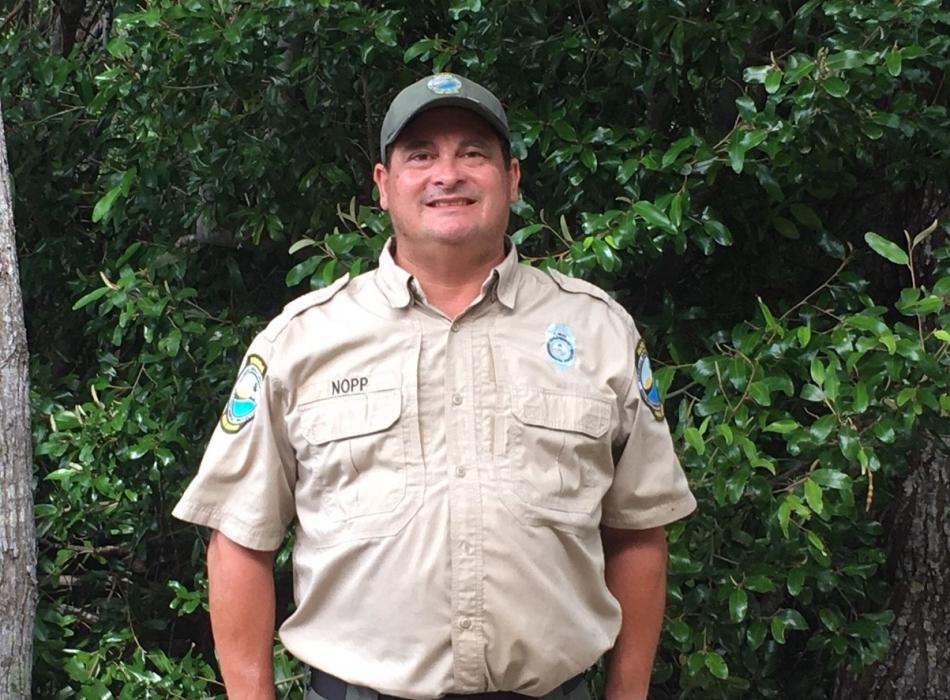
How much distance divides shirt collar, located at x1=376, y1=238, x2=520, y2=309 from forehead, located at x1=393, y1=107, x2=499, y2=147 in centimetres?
22

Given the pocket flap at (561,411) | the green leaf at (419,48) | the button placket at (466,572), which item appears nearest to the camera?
the button placket at (466,572)

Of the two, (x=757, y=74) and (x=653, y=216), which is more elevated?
(x=757, y=74)

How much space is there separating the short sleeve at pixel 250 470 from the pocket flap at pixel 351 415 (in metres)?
0.07

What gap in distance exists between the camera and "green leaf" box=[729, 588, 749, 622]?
2986 millimetres

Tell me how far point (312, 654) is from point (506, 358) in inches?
23.3

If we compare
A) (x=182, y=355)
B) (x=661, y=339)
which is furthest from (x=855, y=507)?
(x=182, y=355)

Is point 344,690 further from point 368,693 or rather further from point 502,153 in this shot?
point 502,153

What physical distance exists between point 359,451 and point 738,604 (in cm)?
133

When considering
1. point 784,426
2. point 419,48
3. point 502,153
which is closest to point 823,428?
point 784,426

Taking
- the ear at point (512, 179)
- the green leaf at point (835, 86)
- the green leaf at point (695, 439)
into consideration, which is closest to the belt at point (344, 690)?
the green leaf at point (695, 439)

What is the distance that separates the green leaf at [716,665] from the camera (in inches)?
120

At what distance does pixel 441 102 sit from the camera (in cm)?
217

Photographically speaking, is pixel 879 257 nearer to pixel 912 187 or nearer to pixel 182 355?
pixel 912 187

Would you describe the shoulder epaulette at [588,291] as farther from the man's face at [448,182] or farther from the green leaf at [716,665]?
the green leaf at [716,665]
